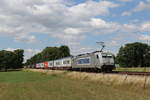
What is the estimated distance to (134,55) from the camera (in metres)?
127

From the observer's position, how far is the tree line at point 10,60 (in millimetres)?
146075

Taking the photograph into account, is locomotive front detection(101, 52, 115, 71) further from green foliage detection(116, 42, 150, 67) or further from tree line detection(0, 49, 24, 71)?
tree line detection(0, 49, 24, 71)

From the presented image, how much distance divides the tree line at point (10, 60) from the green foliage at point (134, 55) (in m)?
63.6

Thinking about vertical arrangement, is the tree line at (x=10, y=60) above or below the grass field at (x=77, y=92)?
above

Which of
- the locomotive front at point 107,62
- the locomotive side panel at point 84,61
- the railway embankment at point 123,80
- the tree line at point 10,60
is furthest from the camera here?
the tree line at point 10,60

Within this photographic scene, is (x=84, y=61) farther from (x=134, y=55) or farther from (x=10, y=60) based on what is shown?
(x=10, y=60)

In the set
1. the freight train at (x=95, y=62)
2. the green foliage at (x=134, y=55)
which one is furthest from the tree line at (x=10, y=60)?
the freight train at (x=95, y=62)

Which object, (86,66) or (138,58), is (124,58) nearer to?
(138,58)

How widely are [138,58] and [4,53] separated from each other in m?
83.2

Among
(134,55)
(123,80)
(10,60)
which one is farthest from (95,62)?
(10,60)

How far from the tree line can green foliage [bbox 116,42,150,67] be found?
6356 cm

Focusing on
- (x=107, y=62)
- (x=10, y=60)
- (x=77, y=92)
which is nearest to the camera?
(x=77, y=92)

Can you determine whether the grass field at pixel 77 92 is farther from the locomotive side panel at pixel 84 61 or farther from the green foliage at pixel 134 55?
the green foliage at pixel 134 55

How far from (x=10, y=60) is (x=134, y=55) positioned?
73170mm
